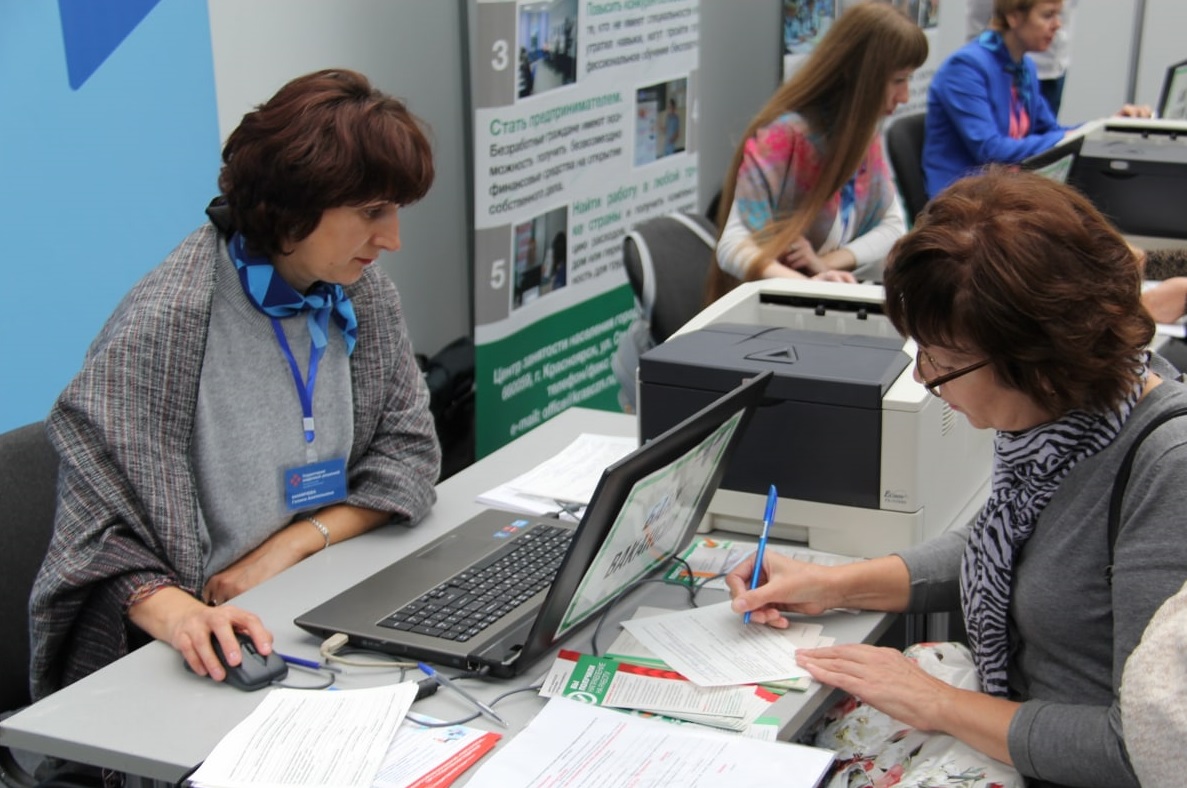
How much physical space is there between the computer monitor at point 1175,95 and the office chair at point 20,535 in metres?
3.67

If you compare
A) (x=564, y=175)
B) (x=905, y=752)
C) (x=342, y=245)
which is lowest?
(x=905, y=752)

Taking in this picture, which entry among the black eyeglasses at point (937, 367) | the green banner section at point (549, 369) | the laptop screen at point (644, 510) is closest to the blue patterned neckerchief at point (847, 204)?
the green banner section at point (549, 369)

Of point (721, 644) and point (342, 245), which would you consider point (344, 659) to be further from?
point (342, 245)

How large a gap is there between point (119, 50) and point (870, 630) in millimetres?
2045

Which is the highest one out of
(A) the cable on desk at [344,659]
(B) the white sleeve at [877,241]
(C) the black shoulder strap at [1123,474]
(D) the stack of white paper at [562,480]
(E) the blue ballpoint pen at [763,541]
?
(C) the black shoulder strap at [1123,474]

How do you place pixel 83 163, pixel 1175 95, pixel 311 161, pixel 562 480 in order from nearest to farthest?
pixel 311 161 → pixel 562 480 → pixel 83 163 → pixel 1175 95

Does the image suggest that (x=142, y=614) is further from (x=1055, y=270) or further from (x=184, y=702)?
Result: (x=1055, y=270)

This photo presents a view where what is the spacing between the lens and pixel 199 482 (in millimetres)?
1854

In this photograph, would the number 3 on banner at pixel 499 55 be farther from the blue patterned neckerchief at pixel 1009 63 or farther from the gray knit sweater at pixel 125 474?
the blue patterned neckerchief at pixel 1009 63

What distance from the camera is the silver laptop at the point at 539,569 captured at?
1442 millimetres

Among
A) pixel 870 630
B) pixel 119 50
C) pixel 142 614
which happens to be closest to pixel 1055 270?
pixel 870 630

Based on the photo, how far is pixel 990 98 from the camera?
4.36 m

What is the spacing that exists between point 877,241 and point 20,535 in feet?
7.06

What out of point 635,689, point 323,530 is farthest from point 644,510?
point 323,530
